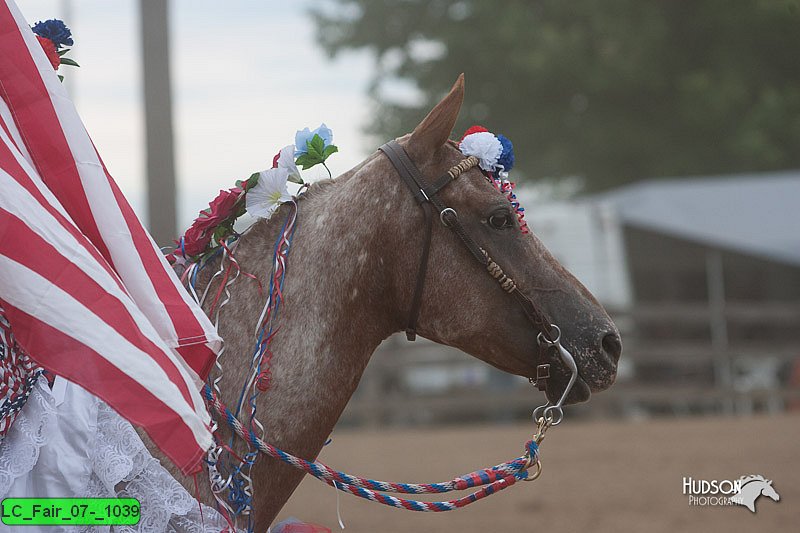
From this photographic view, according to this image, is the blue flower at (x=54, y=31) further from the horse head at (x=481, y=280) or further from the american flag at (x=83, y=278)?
the horse head at (x=481, y=280)

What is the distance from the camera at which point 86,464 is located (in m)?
2.11

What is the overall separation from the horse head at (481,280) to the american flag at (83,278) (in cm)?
68

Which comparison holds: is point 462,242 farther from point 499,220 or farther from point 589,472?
point 589,472

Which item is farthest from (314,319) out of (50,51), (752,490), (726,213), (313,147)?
(726,213)

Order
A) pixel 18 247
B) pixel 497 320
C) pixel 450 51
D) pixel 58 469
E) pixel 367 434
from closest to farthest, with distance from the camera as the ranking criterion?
pixel 18 247 → pixel 58 469 → pixel 497 320 → pixel 367 434 → pixel 450 51

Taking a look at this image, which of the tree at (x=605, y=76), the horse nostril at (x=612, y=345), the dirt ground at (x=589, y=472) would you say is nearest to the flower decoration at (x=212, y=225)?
the horse nostril at (x=612, y=345)

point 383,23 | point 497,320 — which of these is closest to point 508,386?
point 383,23

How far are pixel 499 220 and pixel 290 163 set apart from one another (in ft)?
2.10

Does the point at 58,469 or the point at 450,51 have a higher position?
the point at 450,51

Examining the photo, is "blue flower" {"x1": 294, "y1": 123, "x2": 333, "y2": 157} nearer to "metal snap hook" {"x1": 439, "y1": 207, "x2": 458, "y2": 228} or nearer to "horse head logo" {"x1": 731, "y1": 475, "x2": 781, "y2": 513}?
"metal snap hook" {"x1": 439, "y1": 207, "x2": 458, "y2": 228}

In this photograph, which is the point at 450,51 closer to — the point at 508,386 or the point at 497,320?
the point at 508,386

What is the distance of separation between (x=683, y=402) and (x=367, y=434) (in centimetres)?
493

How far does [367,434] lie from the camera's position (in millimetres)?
11727

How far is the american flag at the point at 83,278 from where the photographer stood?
74.7 inches
